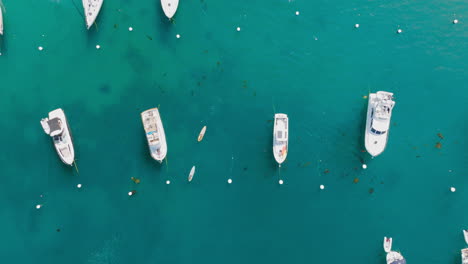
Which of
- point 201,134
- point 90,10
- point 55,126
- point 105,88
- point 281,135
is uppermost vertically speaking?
point 90,10

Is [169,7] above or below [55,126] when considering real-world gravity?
above

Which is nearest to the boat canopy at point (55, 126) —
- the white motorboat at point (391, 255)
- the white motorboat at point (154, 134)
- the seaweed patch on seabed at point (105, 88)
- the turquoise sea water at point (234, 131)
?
the turquoise sea water at point (234, 131)

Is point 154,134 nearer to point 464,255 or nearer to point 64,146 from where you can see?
point 64,146

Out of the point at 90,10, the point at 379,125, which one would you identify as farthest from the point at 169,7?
the point at 379,125

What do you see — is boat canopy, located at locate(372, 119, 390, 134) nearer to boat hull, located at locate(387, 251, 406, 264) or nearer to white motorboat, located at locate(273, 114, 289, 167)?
white motorboat, located at locate(273, 114, 289, 167)

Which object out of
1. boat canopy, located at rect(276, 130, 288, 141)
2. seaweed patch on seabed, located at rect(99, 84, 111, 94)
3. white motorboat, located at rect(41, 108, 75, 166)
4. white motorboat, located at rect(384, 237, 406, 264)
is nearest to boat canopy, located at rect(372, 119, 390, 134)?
boat canopy, located at rect(276, 130, 288, 141)

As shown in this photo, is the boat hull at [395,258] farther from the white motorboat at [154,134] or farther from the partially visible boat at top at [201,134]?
the white motorboat at [154,134]
